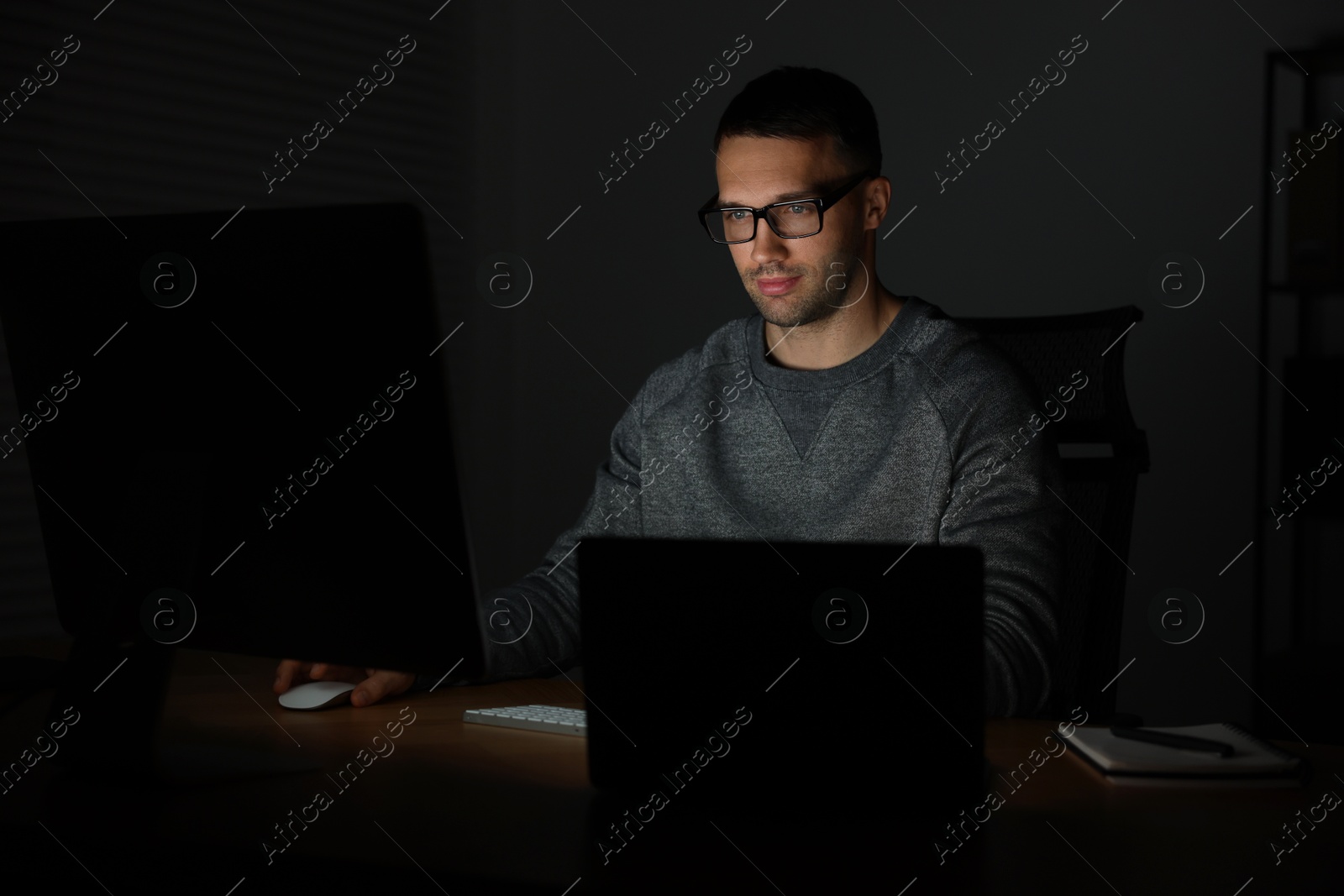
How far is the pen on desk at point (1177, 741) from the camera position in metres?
1.14

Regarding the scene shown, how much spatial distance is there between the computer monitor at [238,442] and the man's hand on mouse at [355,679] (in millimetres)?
270

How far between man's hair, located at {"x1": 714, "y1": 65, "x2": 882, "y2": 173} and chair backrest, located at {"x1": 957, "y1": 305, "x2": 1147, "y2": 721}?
0.43 metres

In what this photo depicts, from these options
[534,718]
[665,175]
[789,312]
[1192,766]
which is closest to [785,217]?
[789,312]

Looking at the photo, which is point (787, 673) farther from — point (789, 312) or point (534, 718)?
point (789, 312)

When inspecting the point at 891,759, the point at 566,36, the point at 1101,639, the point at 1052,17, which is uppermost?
the point at 566,36

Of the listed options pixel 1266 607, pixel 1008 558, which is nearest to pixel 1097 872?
pixel 1008 558

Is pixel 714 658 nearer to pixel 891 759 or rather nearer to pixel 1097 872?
pixel 891 759

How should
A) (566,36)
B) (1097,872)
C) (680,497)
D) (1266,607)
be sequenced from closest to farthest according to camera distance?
(1097,872) < (680,497) < (1266,607) < (566,36)

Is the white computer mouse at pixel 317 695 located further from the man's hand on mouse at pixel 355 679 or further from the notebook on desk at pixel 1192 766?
the notebook on desk at pixel 1192 766

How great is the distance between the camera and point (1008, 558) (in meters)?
1.55

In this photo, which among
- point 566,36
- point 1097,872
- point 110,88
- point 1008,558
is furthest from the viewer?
point 566,36

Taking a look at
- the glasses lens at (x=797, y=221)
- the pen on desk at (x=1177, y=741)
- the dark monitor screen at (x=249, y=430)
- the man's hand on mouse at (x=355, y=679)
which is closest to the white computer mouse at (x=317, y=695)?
the man's hand on mouse at (x=355, y=679)

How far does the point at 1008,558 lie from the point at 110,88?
7.52 feet

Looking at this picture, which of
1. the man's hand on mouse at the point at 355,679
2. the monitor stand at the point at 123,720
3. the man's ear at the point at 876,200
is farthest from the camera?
the man's ear at the point at 876,200
